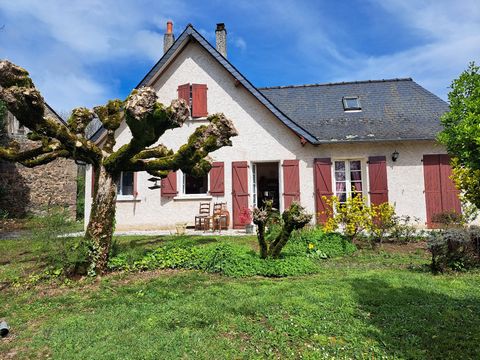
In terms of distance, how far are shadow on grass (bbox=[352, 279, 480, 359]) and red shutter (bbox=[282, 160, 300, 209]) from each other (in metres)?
5.93

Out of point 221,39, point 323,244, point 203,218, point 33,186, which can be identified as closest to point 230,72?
point 221,39

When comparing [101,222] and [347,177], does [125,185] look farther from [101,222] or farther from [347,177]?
[347,177]

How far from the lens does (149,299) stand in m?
4.39

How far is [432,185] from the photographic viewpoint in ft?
33.3

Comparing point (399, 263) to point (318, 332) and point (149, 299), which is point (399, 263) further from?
point (149, 299)

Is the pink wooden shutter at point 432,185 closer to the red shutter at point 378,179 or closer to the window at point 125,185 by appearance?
the red shutter at point 378,179

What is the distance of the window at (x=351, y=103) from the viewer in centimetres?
1203

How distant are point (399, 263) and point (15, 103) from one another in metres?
7.32

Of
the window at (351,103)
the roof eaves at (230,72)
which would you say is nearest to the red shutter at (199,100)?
the roof eaves at (230,72)

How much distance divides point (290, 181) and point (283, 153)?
97 cm

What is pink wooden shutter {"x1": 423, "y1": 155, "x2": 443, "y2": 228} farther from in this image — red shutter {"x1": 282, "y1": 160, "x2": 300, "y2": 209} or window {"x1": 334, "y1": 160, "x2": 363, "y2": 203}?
red shutter {"x1": 282, "y1": 160, "x2": 300, "y2": 209}

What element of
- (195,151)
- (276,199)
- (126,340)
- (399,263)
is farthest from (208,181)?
(126,340)

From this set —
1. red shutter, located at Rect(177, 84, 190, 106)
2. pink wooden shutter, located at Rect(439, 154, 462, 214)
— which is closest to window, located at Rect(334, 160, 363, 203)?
pink wooden shutter, located at Rect(439, 154, 462, 214)

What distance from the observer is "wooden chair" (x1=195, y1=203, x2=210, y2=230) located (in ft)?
33.2
